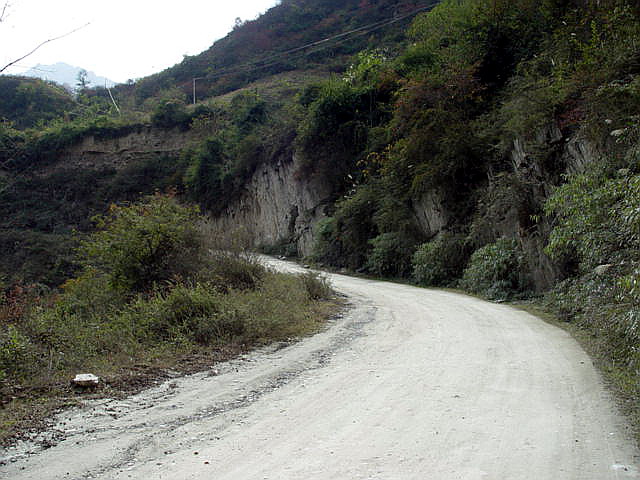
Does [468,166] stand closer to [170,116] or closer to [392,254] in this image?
[392,254]

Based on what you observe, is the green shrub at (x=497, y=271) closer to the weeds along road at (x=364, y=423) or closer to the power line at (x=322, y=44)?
the weeds along road at (x=364, y=423)

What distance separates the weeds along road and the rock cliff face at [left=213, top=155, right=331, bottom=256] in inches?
954

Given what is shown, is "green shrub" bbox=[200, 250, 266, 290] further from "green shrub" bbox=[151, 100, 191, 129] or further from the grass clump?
"green shrub" bbox=[151, 100, 191, 129]

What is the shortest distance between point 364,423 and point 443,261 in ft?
48.3

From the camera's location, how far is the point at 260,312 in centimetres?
1025

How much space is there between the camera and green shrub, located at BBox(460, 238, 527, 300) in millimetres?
15250

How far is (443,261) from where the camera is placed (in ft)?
63.1

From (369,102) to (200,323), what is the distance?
24148 mm

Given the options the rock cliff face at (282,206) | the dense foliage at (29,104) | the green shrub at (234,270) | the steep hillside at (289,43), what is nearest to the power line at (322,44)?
the steep hillside at (289,43)

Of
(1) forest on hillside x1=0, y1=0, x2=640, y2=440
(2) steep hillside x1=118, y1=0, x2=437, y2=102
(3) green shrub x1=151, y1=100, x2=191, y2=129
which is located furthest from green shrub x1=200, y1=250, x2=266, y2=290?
(3) green shrub x1=151, y1=100, x2=191, y2=129

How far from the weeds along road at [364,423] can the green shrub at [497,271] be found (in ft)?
22.0

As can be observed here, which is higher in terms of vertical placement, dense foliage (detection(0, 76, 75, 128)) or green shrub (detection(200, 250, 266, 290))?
dense foliage (detection(0, 76, 75, 128))

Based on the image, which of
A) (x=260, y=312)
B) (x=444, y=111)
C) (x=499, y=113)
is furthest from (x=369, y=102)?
(x=260, y=312)

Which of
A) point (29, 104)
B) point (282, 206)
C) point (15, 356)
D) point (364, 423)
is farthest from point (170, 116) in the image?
point (364, 423)
